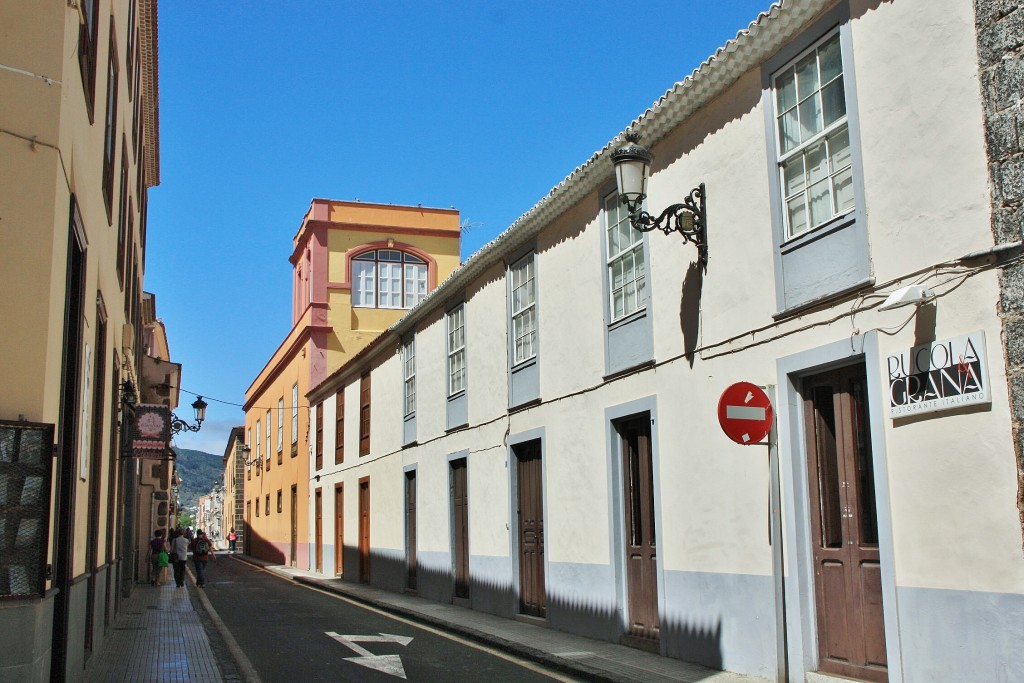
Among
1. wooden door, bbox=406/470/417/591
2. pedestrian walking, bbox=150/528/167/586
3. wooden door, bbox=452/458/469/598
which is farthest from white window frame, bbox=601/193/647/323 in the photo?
pedestrian walking, bbox=150/528/167/586

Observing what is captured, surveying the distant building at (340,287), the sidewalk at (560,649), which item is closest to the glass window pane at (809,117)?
the sidewalk at (560,649)

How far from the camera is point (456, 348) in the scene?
58.9 ft

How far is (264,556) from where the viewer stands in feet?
136

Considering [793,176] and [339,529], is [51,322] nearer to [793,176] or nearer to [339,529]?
[793,176]

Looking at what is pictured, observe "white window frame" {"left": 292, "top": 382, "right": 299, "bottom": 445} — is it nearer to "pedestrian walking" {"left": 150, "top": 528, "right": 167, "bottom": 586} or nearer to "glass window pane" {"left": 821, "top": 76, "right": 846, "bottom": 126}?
"pedestrian walking" {"left": 150, "top": 528, "right": 167, "bottom": 586}

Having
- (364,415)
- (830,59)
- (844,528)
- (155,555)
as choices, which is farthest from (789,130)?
(155,555)

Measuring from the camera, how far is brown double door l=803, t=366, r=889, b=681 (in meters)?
7.66

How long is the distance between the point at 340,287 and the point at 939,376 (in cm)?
2762

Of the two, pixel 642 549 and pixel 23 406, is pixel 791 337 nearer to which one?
pixel 642 549

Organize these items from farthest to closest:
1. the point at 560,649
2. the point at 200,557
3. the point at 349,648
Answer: the point at 200,557, the point at 349,648, the point at 560,649

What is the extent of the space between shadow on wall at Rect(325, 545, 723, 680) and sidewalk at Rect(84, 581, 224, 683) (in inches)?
162

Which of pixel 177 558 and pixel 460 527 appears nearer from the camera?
pixel 460 527

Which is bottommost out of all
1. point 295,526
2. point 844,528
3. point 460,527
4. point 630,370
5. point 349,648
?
point 349,648

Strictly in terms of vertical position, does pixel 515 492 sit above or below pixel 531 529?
above
